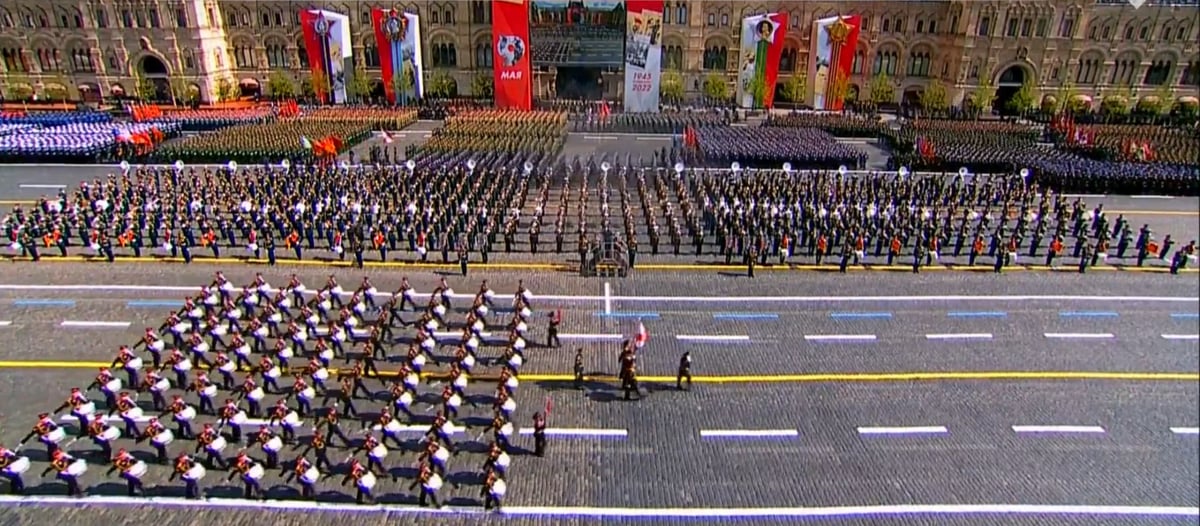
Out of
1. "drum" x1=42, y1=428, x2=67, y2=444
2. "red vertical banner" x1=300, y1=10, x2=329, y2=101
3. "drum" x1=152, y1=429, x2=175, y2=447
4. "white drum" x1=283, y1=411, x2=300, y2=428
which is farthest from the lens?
"red vertical banner" x1=300, y1=10, x2=329, y2=101

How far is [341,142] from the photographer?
50094 mm

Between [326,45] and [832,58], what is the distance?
4982 cm

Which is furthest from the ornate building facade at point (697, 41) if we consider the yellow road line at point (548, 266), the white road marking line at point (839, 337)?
the white road marking line at point (839, 337)

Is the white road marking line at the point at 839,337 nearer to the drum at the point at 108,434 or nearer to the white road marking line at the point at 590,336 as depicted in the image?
the white road marking line at the point at 590,336

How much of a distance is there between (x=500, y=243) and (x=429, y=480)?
18.3 metres

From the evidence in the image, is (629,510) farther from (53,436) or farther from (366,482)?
(53,436)

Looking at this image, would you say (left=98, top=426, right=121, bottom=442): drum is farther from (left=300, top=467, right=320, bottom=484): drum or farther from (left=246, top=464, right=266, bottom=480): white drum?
(left=300, top=467, right=320, bottom=484): drum

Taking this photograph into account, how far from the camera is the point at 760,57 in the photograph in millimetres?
66250

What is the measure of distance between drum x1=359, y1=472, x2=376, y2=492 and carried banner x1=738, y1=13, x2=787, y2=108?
198 feet

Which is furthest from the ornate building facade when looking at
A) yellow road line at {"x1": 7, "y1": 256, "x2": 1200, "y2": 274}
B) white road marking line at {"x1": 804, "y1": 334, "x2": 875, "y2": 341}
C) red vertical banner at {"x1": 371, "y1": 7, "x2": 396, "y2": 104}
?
white road marking line at {"x1": 804, "y1": 334, "x2": 875, "y2": 341}

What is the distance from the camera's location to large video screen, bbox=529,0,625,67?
82.1 metres

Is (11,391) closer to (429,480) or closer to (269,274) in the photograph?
(269,274)

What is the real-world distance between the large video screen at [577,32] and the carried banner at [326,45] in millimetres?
22879

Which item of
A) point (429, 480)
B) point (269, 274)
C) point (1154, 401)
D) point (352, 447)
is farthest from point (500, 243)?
point (1154, 401)
